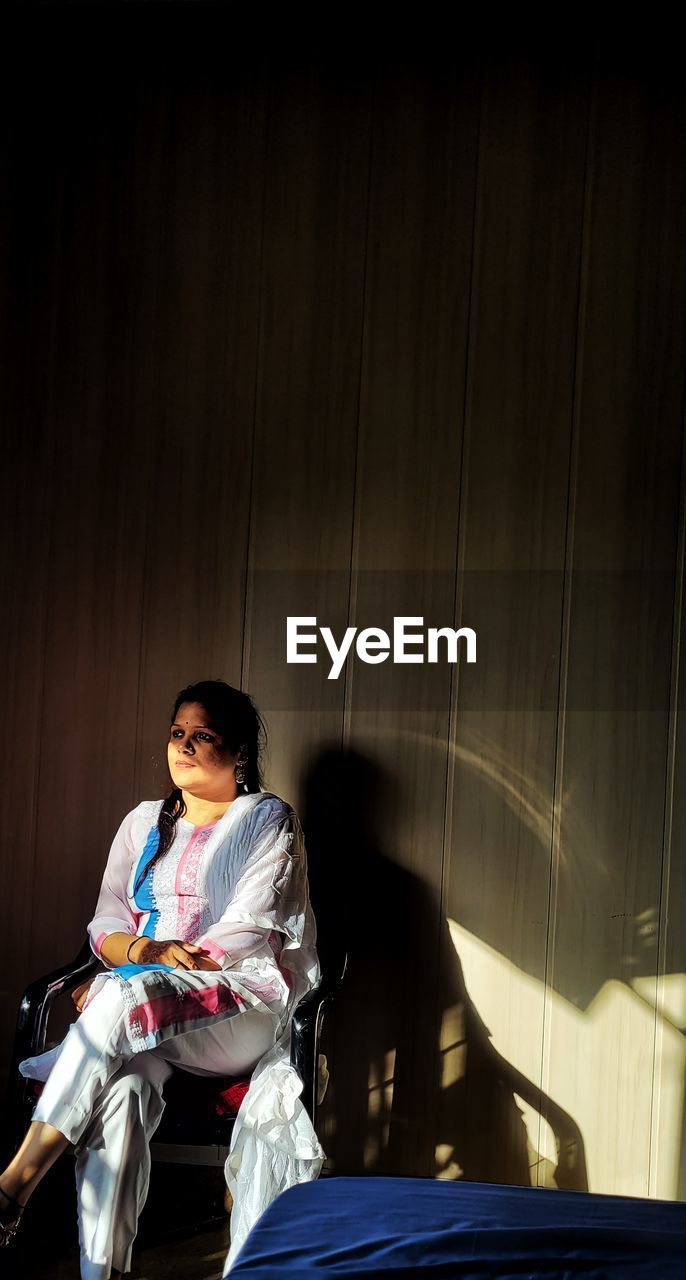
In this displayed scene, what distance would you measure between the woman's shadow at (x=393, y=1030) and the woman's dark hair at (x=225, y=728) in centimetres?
26

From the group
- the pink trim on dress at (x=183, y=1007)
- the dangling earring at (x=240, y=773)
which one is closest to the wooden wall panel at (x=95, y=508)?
the dangling earring at (x=240, y=773)

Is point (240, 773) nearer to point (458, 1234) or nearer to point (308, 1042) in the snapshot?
point (308, 1042)

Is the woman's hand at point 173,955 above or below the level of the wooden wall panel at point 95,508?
below

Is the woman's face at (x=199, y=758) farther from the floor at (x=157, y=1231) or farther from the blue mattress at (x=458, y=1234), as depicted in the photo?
the blue mattress at (x=458, y=1234)

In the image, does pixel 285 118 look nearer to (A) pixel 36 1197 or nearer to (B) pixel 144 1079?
(B) pixel 144 1079

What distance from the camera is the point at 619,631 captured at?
119 inches

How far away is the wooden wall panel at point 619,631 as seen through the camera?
9.74 feet

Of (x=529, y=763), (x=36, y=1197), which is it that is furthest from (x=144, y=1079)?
(x=529, y=763)

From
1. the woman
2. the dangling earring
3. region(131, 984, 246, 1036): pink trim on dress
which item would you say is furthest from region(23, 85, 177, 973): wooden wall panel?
region(131, 984, 246, 1036): pink trim on dress

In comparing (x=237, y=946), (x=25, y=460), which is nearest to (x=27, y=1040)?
(x=237, y=946)

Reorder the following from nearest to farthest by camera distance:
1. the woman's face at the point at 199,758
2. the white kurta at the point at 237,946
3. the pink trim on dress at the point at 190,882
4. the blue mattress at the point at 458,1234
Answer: the blue mattress at the point at 458,1234 → the white kurta at the point at 237,946 → the pink trim on dress at the point at 190,882 → the woman's face at the point at 199,758

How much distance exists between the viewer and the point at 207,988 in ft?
8.22

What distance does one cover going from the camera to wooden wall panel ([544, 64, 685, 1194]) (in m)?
2.97

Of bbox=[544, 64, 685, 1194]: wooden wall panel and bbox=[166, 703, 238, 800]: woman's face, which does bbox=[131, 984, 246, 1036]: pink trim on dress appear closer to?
bbox=[166, 703, 238, 800]: woman's face
